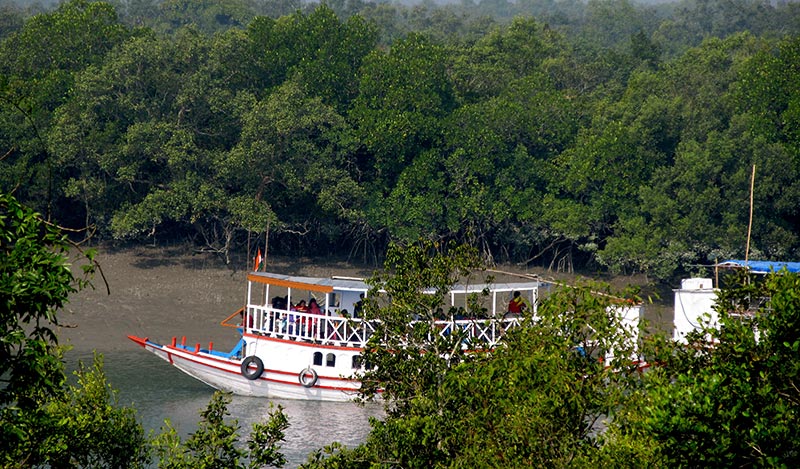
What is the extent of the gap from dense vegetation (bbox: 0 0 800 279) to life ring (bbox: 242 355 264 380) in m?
10.9

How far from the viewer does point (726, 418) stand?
1298cm

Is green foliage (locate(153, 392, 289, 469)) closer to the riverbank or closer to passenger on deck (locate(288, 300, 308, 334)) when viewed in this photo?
passenger on deck (locate(288, 300, 308, 334))

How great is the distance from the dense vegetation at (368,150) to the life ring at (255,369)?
35.9 ft

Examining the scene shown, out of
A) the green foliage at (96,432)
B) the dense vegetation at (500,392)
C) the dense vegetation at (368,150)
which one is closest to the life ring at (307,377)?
the dense vegetation at (368,150)

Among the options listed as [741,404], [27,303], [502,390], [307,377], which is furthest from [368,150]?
[27,303]

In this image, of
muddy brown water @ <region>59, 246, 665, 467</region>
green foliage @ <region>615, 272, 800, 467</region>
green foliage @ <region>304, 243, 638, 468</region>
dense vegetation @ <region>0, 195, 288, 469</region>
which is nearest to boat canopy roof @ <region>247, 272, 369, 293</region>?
muddy brown water @ <region>59, 246, 665, 467</region>

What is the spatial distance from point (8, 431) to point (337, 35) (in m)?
40.5

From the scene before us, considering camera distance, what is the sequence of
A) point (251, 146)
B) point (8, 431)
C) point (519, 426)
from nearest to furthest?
point (8, 431) → point (519, 426) → point (251, 146)

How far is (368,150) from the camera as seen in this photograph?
4828 cm

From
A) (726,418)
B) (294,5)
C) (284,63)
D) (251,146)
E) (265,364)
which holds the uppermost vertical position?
(294,5)

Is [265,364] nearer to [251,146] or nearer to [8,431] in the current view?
[251,146]

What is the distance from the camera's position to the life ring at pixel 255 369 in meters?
34.6

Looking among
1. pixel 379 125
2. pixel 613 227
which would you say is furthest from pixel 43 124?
pixel 613 227

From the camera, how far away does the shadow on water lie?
30.2 metres
